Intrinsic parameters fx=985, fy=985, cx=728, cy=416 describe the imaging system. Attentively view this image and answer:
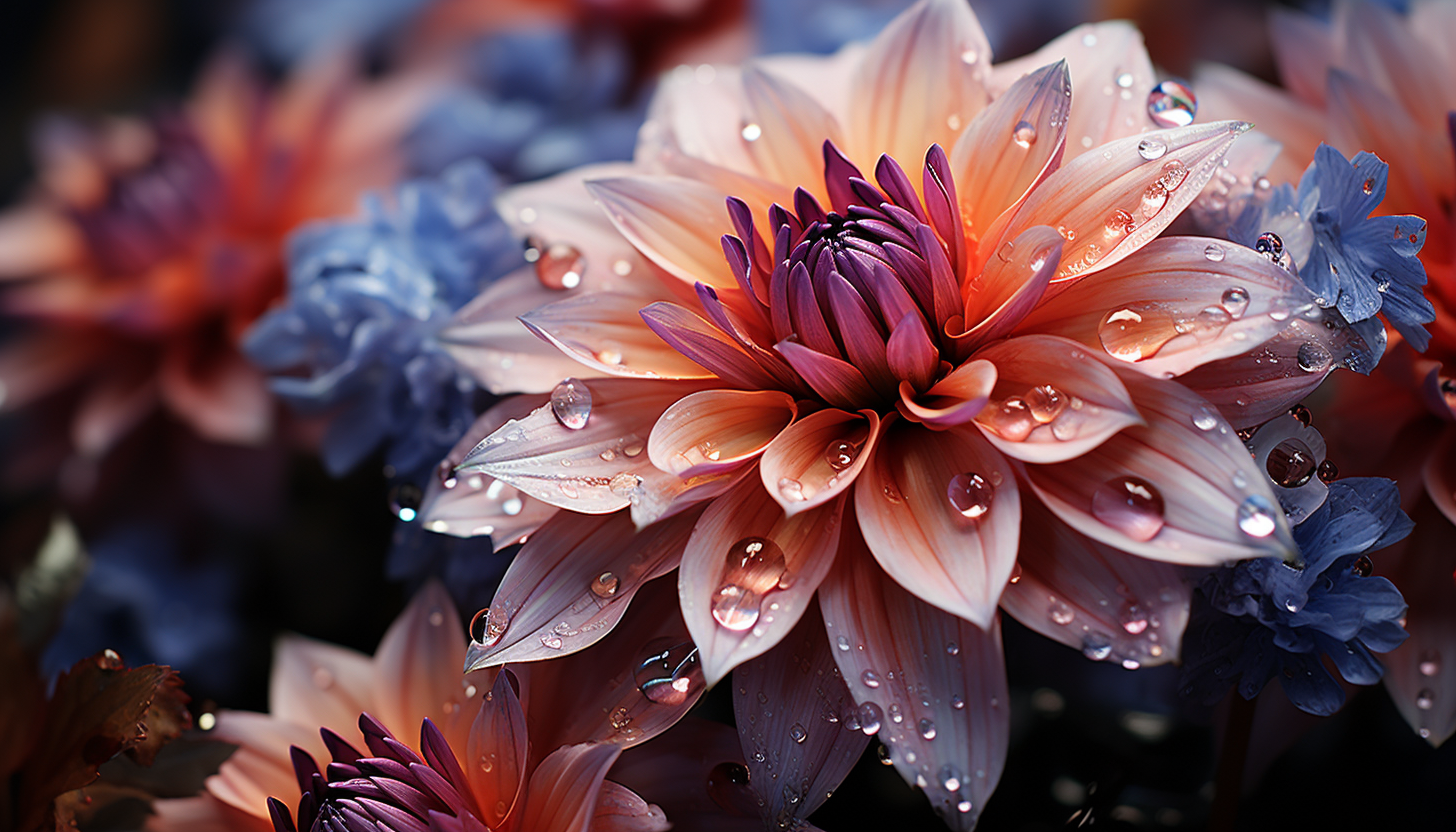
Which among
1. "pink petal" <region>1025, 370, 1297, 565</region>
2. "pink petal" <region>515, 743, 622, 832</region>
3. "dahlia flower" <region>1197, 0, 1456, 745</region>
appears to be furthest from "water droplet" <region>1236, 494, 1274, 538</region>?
"pink petal" <region>515, 743, 622, 832</region>

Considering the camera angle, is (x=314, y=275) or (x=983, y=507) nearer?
(x=983, y=507)

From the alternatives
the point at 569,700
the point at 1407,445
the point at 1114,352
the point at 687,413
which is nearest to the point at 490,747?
the point at 569,700

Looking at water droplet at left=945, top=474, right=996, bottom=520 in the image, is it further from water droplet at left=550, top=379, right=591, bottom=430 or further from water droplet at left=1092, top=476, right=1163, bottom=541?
water droplet at left=550, top=379, right=591, bottom=430

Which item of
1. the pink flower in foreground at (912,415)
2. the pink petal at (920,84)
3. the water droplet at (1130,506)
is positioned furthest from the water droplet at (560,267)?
the water droplet at (1130,506)

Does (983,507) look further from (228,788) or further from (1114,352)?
(228,788)

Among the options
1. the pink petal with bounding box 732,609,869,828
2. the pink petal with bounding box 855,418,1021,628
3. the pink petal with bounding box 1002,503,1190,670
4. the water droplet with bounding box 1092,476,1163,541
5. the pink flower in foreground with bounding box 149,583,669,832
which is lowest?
the pink flower in foreground with bounding box 149,583,669,832
